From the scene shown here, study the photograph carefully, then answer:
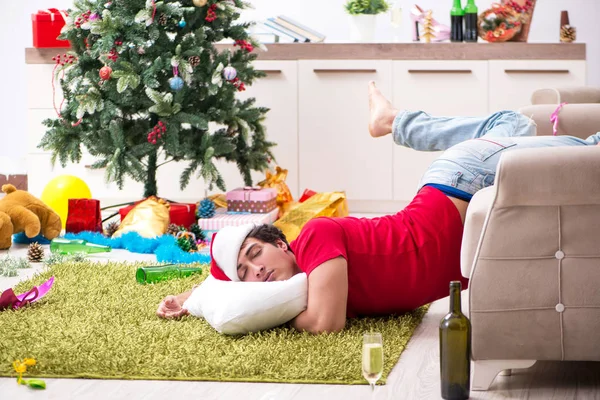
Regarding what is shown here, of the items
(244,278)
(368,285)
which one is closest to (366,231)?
(368,285)

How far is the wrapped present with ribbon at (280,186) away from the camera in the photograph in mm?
5379

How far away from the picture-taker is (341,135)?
584 centimetres

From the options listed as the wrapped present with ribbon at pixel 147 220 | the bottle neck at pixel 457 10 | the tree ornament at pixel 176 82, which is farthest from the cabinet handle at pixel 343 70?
the wrapped present with ribbon at pixel 147 220

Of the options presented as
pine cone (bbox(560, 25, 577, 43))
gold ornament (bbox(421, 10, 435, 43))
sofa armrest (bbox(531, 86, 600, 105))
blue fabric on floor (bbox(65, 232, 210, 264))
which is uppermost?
gold ornament (bbox(421, 10, 435, 43))

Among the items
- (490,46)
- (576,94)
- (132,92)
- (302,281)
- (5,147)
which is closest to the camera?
(302,281)

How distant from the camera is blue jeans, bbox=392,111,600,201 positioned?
2.73 m

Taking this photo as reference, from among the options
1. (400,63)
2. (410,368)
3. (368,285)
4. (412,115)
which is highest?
(400,63)

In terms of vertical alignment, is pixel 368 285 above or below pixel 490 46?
below

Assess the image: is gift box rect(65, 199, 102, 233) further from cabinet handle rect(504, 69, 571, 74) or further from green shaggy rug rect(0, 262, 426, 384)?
cabinet handle rect(504, 69, 571, 74)

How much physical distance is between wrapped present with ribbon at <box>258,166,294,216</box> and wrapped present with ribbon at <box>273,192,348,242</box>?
26 cm

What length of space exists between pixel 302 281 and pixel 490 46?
3.32 metres

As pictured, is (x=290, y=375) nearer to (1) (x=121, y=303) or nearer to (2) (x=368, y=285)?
(2) (x=368, y=285)

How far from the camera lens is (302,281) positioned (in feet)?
8.80

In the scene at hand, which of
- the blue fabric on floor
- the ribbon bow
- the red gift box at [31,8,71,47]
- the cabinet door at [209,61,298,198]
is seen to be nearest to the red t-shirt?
the ribbon bow
